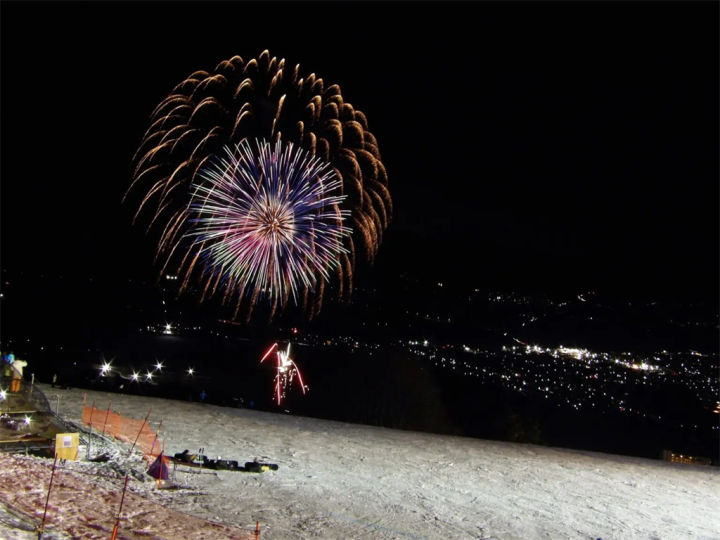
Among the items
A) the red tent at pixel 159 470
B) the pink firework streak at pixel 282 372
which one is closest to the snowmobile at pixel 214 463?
the red tent at pixel 159 470

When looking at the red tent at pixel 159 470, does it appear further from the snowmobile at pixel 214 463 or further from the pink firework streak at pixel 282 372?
the pink firework streak at pixel 282 372

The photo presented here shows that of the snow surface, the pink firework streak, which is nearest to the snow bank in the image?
the snow surface

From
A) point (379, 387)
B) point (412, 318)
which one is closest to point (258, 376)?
point (379, 387)

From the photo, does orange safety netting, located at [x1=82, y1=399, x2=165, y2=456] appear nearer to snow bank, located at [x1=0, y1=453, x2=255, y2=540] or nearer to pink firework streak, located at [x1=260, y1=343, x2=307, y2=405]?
snow bank, located at [x1=0, y1=453, x2=255, y2=540]

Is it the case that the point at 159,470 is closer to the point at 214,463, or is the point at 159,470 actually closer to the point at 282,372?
the point at 214,463

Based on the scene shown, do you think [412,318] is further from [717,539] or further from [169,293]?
[717,539]

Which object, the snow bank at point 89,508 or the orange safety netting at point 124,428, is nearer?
the snow bank at point 89,508
